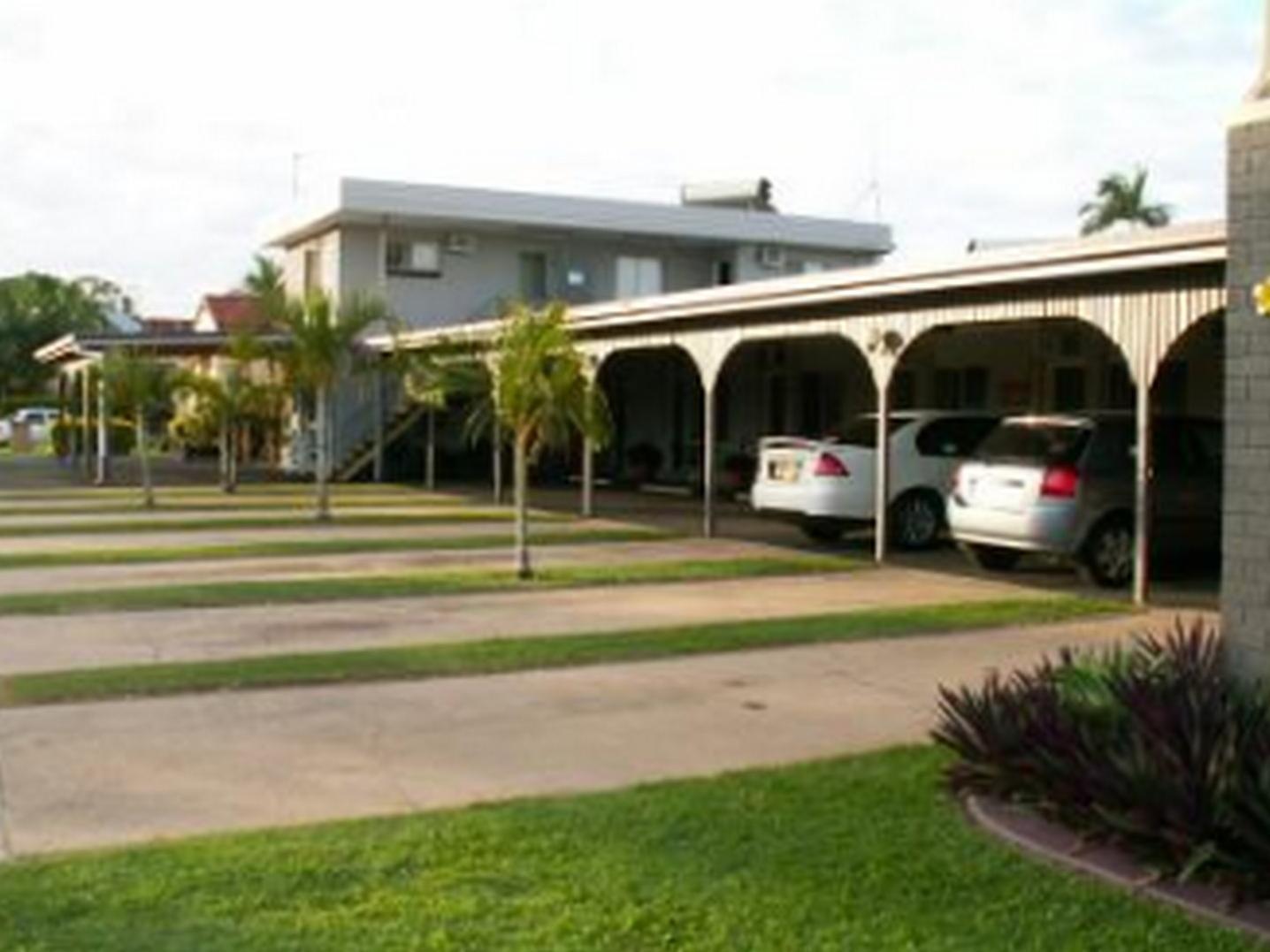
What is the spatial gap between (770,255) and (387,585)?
85.9 ft

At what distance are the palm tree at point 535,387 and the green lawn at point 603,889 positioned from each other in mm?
9169

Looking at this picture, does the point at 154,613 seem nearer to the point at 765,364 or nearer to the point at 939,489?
the point at 939,489

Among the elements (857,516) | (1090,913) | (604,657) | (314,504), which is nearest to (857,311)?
(857,516)

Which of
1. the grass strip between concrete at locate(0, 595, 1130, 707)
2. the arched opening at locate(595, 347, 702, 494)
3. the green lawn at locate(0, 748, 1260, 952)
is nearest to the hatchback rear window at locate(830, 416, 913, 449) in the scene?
the grass strip between concrete at locate(0, 595, 1130, 707)

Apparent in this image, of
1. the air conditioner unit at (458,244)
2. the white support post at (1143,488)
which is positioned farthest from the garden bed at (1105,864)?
the air conditioner unit at (458,244)

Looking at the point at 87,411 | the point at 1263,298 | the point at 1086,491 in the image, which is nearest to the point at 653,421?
the point at 87,411

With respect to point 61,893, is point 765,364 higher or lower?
higher

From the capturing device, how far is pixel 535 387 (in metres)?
16.2

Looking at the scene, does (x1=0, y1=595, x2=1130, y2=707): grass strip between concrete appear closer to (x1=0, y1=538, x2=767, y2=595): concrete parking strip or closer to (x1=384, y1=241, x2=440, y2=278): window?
(x1=0, y1=538, x2=767, y2=595): concrete parking strip

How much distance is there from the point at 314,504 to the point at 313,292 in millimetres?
3754

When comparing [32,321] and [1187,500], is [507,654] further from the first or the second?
[32,321]

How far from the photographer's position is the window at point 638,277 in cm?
3856

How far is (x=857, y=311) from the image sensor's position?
18141 millimetres

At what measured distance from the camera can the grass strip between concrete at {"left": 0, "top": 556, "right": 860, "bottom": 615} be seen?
1402cm
